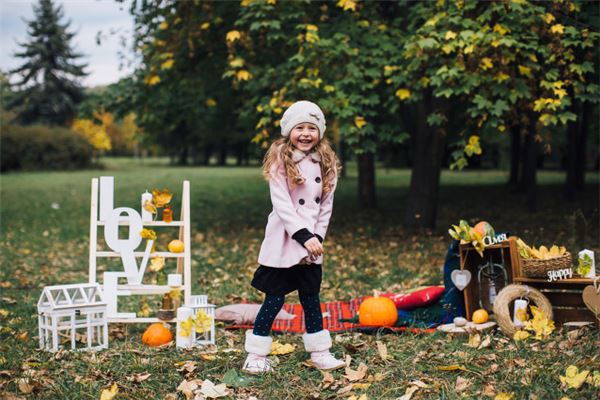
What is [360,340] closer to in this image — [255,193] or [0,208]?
[0,208]

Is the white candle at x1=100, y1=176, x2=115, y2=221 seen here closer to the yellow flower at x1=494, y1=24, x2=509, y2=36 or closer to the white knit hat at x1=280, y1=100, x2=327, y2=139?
the white knit hat at x1=280, y1=100, x2=327, y2=139

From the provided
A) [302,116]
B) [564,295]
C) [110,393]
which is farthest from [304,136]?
[564,295]

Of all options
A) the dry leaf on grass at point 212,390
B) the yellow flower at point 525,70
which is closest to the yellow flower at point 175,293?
the dry leaf on grass at point 212,390

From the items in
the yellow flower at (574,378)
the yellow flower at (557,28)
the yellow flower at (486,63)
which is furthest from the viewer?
the yellow flower at (486,63)

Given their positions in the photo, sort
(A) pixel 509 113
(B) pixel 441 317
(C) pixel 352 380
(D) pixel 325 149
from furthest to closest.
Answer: (A) pixel 509 113 → (B) pixel 441 317 → (D) pixel 325 149 → (C) pixel 352 380

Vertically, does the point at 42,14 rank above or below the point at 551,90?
above

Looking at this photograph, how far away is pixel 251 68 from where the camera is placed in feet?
30.9

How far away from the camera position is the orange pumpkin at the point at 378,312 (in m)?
A: 5.29

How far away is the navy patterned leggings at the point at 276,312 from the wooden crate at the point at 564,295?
179cm

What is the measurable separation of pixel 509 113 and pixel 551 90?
57cm

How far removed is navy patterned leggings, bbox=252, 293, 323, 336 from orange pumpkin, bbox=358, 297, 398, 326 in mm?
1051

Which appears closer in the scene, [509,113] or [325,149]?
[325,149]

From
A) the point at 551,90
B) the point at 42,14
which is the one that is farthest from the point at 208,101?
the point at 42,14

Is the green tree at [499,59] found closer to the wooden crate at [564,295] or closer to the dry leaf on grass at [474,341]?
the wooden crate at [564,295]
